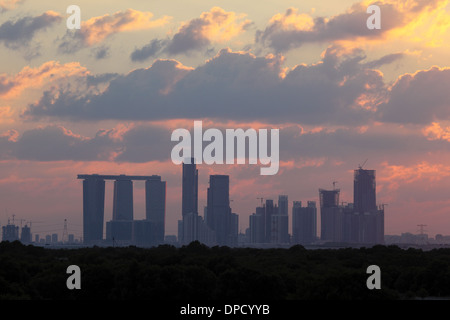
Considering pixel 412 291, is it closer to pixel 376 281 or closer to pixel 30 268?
pixel 376 281
